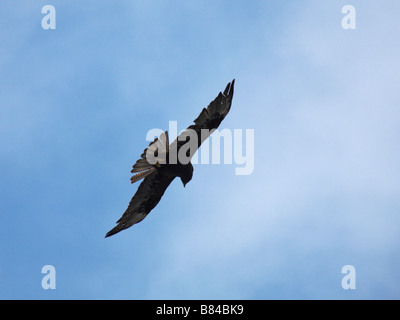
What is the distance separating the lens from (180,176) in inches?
478

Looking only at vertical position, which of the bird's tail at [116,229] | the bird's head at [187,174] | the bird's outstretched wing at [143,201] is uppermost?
the bird's head at [187,174]

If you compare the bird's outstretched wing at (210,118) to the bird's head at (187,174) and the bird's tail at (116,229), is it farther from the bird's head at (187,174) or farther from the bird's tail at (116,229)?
the bird's tail at (116,229)

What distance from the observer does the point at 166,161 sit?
38.1 feet

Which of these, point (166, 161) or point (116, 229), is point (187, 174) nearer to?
point (166, 161)

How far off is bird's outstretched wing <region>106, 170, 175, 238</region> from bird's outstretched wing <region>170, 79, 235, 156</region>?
1382 millimetres

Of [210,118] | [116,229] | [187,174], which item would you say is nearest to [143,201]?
[116,229]

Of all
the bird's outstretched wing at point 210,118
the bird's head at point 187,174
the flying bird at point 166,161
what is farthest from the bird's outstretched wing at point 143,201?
the bird's outstretched wing at point 210,118

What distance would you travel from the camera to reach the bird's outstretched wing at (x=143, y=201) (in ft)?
40.4

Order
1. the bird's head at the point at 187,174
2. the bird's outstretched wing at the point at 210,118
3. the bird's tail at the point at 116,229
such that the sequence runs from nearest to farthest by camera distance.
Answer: the bird's outstretched wing at the point at 210,118 → the bird's head at the point at 187,174 → the bird's tail at the point at 116,229
